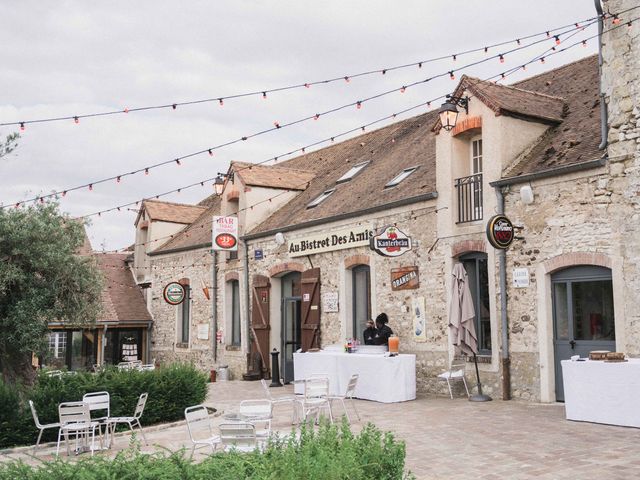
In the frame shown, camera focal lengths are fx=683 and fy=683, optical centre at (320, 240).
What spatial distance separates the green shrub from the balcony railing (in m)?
7.55

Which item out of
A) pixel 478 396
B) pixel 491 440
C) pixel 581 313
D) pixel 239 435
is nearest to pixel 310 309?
pixel 478 396

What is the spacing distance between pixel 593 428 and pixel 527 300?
2.62 meters

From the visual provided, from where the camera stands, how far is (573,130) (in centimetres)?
1102

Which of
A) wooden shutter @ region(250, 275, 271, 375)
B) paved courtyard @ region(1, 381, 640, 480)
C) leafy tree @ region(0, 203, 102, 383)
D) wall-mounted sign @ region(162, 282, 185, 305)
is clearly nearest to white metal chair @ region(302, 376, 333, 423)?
paved courtyard @ region(1, 381, 640, 480)

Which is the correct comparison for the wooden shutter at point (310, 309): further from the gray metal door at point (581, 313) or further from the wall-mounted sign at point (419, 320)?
the gray metal door at point (581, 313)

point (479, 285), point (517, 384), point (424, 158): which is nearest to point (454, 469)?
point (517, 384)

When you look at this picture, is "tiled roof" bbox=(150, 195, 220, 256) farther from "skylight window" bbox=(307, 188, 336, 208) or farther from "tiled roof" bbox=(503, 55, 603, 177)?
"tiled roof" bbox=(503, 55, 603, 177)

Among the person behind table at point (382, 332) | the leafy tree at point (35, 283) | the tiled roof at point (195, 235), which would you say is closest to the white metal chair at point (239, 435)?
the leafy tree at point (35, 283)

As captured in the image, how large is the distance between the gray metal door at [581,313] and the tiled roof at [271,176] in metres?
9.39

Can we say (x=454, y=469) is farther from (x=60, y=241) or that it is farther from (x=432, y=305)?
(x=60, y=241)

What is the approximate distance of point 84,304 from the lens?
1051 cm

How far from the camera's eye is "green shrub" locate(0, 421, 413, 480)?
3977 millimetres

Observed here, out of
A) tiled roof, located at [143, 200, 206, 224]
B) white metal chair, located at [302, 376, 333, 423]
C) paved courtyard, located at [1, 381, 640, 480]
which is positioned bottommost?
paved courtyard, located at [1, 381, 640, 480]

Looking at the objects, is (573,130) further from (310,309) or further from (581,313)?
(310,309)
